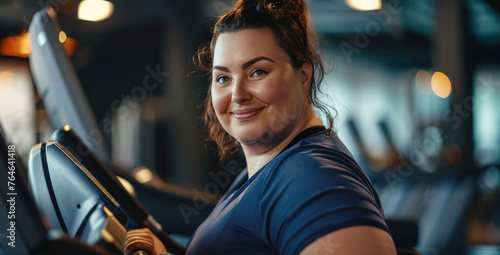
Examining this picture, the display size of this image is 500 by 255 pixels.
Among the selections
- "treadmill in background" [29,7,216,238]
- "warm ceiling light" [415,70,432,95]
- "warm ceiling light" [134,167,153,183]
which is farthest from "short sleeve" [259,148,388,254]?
"warm ceiling light" [415,70,432,95]

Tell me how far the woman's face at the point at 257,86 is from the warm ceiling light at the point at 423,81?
11922mm

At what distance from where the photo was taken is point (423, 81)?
40.5 feet

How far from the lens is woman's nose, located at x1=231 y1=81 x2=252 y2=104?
107cm

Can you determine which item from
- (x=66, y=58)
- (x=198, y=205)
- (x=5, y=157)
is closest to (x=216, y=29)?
(x=66, y=58)

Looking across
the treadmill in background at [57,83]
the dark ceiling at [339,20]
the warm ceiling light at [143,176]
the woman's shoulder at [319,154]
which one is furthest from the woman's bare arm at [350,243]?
the dark ceiling at [339,20]

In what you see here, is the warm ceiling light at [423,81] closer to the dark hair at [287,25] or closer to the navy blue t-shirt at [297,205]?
the dark hair at [287,25]

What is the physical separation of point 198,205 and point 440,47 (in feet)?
14.6

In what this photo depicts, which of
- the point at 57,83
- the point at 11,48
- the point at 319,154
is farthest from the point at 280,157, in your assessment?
the point at 11,48

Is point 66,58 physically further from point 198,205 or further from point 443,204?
Answer: point 443,204

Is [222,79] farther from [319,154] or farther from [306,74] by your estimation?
[319,154]

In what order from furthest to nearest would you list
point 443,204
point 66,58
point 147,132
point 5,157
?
1. point 147,132
2. point 443,204
3. point 66,58
4. point 5,157

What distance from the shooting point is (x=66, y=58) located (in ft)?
4.39

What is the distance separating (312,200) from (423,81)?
40.6 feet

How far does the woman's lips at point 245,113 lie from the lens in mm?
1074
